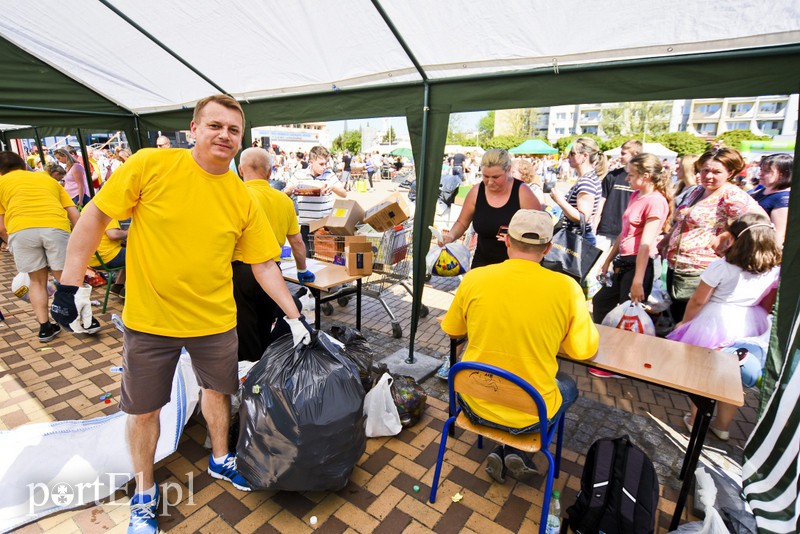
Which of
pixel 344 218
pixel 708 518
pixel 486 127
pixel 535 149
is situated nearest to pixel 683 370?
pixel 708 518

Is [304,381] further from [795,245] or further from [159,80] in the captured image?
[159,80]

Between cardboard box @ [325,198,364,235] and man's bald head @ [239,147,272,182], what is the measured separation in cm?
111

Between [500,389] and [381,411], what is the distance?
118 cm

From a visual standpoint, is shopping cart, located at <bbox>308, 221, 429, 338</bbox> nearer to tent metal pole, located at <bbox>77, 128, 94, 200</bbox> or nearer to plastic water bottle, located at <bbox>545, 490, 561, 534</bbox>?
plastic water bottle, located at <bbox>545, 490, 561, 534</bbox>

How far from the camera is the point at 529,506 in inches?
91.4

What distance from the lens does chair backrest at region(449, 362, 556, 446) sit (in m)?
1.82

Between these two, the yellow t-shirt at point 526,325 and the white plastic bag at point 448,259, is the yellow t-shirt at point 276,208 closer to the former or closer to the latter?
the white plastic bag at point 448,259

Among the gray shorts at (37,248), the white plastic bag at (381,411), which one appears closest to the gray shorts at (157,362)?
the white plastic bag at (381,411)

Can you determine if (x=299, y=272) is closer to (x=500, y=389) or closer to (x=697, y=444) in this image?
(x=500, y=389)

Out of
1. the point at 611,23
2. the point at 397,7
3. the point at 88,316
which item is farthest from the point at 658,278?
the point at 88,316

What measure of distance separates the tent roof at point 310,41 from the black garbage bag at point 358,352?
7.31 feet

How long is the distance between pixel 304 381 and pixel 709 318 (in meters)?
2.70

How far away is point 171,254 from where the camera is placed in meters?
1.91

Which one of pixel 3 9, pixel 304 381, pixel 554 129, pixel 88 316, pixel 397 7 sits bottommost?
pixel 88 316
